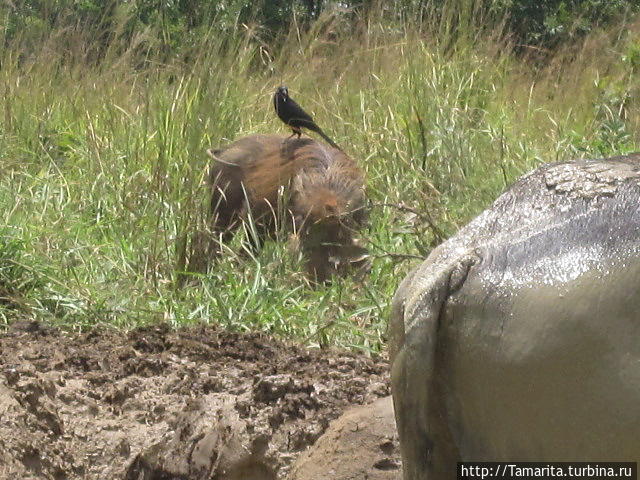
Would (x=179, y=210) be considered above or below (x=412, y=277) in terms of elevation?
below

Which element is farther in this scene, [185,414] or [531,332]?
[185,414]

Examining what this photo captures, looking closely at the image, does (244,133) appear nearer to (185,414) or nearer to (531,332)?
(185,414)

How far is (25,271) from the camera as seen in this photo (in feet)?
18.0

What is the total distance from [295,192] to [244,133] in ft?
5.69

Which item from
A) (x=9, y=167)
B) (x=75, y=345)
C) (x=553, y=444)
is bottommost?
(x=9, y=167)

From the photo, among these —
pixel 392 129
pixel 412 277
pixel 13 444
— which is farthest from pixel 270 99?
pixel 412 277

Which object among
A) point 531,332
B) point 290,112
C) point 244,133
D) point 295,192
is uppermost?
point 531,332

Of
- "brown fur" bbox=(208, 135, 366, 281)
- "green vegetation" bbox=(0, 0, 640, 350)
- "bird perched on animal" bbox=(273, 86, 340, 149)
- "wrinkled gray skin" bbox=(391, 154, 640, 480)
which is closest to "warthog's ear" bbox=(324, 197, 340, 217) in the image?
"brown fur" bbox=(208, 135, 366, 281)

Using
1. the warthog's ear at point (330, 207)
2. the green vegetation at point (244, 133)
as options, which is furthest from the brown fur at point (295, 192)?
the green vegetation at point (244, 133)

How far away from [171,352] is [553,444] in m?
2.90

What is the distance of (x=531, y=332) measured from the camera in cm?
192

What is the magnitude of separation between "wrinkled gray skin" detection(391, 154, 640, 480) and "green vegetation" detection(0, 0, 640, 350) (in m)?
1.68

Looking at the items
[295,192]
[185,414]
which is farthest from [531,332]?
[295,192]

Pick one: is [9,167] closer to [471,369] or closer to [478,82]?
[478,82]
